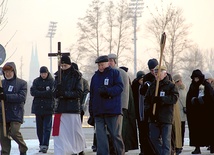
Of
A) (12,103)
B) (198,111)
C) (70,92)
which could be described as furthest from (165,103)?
(198,111)

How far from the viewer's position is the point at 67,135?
12875 millimetres

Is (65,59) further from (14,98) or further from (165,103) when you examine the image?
(165,103)

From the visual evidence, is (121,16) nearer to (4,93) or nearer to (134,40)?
(134,40)

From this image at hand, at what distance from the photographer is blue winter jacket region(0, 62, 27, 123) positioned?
44.6ft

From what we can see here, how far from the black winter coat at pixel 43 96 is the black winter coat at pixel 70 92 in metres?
3.45

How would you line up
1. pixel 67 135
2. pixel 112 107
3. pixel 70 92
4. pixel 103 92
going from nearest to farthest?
1. pixel 103 92
2. pixel 112 107
3. pixel 70 92
4. pixel 67 135

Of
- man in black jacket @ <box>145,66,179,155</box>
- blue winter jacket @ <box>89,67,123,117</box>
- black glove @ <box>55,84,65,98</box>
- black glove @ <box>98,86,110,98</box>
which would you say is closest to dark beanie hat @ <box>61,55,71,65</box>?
black glove @ <box>55,84,65,98</box>

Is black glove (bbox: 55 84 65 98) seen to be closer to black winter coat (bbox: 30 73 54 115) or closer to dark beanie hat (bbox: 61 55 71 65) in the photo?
dark beanie hat (bbox: 61 55 71 65)

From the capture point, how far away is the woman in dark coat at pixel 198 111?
15.4 metres

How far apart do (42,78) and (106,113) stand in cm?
433

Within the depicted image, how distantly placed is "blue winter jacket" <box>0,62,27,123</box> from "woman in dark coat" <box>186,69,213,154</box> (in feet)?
13.1

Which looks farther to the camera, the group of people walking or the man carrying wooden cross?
the man carrying wooden cross

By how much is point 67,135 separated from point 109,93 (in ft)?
4.24

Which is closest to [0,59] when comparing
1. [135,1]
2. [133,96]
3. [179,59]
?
[133,96]
